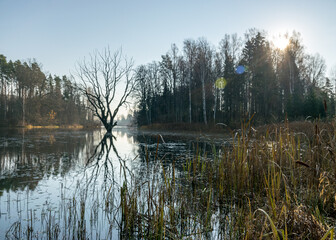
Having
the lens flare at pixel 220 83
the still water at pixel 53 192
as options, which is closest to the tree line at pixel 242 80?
the lens flare at pixel 220 83

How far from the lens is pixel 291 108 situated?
2227 centimetres

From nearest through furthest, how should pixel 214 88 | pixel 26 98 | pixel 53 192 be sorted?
pixel 53 192 → pixel 214 88 → pixel 26 98

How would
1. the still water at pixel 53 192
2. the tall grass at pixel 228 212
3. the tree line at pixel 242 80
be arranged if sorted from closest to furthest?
the tall grass at pixel 228 212
the still water at pixel 53 192
the tree line at pixel 242 80

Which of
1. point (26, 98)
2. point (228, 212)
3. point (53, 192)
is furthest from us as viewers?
point (26, 98)

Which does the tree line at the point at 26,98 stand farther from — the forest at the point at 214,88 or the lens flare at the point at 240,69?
the lens flare at the point at 240,69

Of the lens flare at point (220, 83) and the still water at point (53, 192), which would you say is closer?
the still water at point (53, 192)

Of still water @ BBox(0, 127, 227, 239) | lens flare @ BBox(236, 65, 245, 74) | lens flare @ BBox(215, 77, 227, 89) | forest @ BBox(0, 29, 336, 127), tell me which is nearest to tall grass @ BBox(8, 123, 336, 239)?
still water @ BBox(0, 127, 227, 239)

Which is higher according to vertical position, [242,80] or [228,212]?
[242,80]

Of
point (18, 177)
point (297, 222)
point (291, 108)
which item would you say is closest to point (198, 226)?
point (297, 222)

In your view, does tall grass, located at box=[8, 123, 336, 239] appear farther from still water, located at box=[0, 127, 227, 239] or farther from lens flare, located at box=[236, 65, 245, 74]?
lens flare, located at box=[236, 65, 245, 74]

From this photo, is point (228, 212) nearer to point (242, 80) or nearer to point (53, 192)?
point (53, 192)

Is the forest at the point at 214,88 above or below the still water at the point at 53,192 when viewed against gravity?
above

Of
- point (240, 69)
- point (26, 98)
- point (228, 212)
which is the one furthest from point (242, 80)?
point (26, 98)

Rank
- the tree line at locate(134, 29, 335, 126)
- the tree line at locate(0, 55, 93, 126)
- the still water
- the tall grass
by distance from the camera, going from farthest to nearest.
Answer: the tree line at locate(0, 55, 93, 126)
the tree line at locate(134, 29, 335, 126)
the still water
the tall grass
